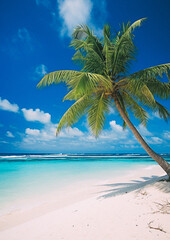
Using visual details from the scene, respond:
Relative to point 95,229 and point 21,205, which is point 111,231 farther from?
point 21,205

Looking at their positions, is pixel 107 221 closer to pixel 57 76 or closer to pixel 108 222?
pixel 108 222

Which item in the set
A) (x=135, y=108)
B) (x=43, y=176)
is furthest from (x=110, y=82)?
(x=43, y=176)

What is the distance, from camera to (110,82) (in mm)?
4945

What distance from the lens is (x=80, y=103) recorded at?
5.85 metres

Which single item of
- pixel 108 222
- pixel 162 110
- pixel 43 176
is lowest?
pixel 43 176

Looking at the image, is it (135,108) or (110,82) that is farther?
(135,108)

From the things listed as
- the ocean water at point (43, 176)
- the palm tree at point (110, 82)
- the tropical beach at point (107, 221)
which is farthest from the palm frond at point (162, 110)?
the ocean water at point (43, 176)

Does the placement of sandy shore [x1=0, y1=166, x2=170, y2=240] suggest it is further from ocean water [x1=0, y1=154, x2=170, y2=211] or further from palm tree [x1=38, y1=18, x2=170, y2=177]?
ocean water [x1=0, y1=154, x2=170, y2=211]

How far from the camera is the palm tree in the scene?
16.0ft

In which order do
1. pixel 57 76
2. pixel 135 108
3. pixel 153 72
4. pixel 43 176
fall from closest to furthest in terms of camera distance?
pixel 153 72
pixel 57 76
pixel 135 108
pixel 43 176

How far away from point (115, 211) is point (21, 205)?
3.10m

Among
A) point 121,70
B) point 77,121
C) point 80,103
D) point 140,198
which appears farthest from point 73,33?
point 140,198

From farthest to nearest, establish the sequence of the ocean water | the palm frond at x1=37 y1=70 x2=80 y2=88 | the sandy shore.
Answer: the ocean water
the palm frond at x1=37 y1=70 x2=80 y2=88
the sandy shore

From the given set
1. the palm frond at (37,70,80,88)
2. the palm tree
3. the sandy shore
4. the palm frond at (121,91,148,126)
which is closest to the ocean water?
the sandy shore
